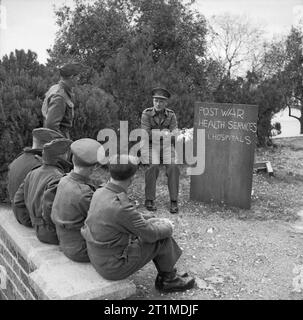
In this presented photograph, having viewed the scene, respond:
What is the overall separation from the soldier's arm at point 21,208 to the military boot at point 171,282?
1497mm

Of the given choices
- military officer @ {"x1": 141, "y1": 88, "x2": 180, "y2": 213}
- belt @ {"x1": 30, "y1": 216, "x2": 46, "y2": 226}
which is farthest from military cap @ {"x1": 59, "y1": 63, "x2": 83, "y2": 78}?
belt @ {"x1": 30, "y1": 216, "x2": 46, "y2": 226}

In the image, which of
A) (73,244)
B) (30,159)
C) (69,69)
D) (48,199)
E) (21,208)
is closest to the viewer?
(73,244)

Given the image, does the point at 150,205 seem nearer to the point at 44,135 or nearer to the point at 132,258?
the point at 44,135

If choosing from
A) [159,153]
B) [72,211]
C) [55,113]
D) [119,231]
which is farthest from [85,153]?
[159,153]

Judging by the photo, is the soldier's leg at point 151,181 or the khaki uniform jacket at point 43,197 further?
the soldier's leg at point 151,181

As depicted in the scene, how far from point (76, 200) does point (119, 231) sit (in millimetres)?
473

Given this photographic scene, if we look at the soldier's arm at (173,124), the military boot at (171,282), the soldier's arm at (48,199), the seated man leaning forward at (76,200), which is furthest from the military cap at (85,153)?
the soldier's arm at (173,124)

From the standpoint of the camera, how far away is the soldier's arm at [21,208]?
14.3 ft

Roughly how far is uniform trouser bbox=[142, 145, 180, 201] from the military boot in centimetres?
222

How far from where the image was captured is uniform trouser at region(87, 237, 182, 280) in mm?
3309

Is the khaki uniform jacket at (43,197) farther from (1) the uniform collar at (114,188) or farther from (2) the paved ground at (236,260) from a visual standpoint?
(2) the paved ground at (236,260)

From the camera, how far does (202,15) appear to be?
12688 mm

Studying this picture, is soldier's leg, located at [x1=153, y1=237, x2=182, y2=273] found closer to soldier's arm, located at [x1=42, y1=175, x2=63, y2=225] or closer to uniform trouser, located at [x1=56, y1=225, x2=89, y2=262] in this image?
uniform trouser, located at [x1=56, y1=225, x2=89, y2=262]

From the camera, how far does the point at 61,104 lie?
16.9 ft
